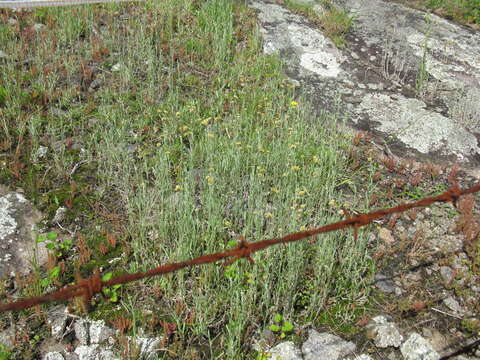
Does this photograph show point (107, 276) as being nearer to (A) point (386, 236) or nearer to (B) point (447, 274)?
(A) point (386, 236)

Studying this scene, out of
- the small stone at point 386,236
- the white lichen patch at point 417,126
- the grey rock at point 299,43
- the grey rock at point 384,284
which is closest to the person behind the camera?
the grey rock at point 384,284

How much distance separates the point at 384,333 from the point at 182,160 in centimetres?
278

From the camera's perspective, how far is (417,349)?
3.63 meters

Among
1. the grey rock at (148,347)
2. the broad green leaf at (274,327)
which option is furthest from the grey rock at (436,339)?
the grey rock at (148,347)

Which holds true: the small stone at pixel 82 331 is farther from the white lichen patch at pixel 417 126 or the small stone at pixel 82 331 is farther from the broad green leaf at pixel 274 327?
the white lichen patch at pixel 417 126

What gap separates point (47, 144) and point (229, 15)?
4056mm

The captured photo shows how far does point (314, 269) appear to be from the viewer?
4.02m

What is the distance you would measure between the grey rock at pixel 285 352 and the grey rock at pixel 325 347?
6 cm

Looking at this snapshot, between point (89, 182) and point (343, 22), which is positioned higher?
point (343, 22)

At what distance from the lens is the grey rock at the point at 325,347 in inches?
138

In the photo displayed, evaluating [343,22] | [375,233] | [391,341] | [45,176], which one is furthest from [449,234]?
[343,22]

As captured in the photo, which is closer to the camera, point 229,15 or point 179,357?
point 179,357

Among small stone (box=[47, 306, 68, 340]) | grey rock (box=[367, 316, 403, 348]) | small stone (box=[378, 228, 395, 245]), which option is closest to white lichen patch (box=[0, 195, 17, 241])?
small stone (box=[47, 306, 68, 340])

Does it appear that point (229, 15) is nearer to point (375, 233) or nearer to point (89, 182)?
point (89, 182)
